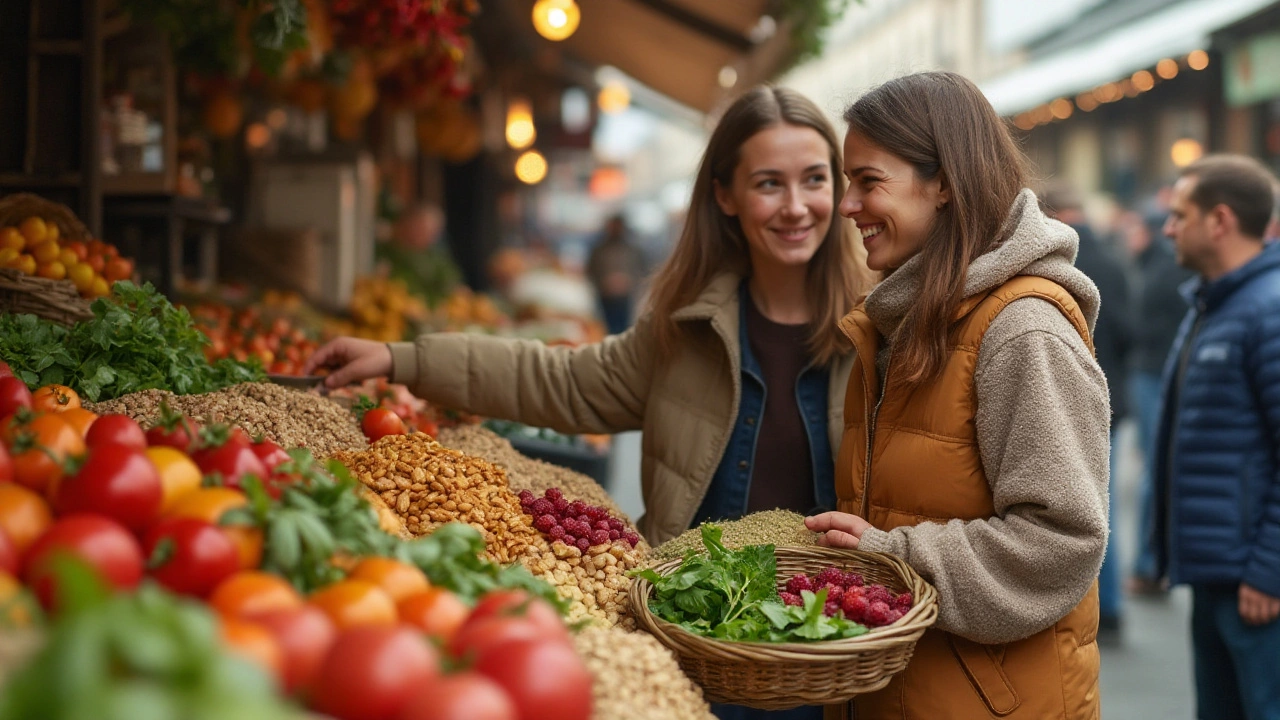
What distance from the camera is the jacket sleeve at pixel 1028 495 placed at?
2.25 metres

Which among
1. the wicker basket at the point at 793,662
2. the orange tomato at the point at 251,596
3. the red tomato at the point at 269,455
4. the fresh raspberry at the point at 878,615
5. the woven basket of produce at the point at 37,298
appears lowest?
the wicker basket at the point at 793,662

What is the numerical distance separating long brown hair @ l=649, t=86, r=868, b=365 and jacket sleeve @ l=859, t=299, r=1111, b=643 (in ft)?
2.99

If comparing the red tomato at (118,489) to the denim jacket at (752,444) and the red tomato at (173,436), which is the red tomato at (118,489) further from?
the denim jacket at (752,444)

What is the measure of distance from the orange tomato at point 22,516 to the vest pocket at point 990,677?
1.81 meters

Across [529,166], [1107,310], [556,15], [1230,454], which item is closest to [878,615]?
[1230,454]

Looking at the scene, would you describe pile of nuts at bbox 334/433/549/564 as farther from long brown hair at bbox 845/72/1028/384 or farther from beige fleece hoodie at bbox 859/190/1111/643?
long brown hair at bbox 845/72/1028/384

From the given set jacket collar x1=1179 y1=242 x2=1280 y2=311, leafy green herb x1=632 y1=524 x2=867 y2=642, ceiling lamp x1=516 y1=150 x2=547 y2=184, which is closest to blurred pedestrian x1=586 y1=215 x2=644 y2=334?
ceiling lamp x1=516 y1=150 x2=547 y2=184

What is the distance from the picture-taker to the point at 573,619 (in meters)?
2.28

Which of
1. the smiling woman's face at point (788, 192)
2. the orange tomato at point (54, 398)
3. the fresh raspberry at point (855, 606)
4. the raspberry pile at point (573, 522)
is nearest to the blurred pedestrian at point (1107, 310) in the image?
the smiling woman's face at point (788, 192)

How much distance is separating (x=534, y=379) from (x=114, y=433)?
71.3 inches

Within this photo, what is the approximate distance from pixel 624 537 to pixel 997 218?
1137 millimetres

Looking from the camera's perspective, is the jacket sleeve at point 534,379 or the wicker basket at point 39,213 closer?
the wicker basket at point 39,213

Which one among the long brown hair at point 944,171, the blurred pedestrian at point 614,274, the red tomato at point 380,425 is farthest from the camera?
the blurred pedestrian at point 614,274

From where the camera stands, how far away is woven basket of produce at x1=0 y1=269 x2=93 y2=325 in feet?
10.2
